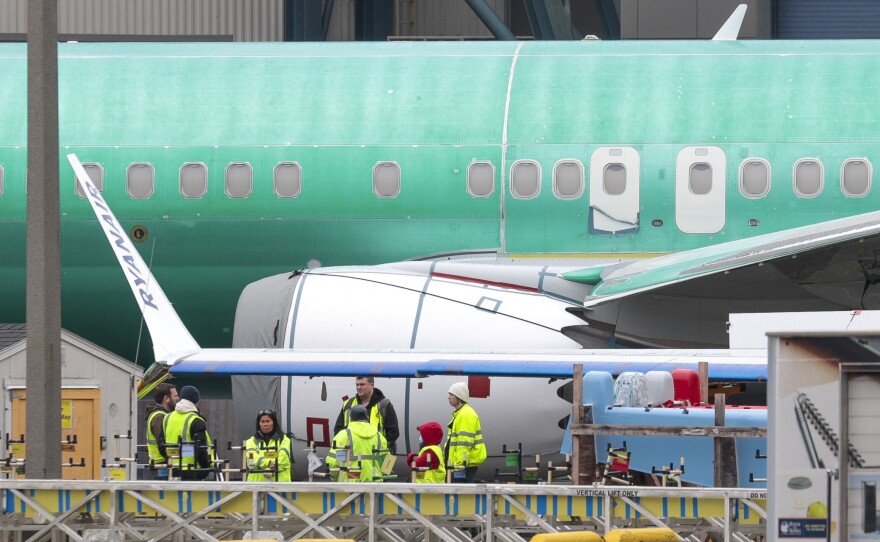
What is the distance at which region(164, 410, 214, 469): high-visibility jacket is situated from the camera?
15.0 meters

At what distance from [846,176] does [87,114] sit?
9.18 m

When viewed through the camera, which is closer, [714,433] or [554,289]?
[714,433]

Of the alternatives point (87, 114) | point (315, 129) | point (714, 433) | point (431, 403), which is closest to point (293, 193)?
point (315, 129)

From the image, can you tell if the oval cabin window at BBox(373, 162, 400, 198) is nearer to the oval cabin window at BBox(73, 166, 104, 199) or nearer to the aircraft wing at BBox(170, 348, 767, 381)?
the oval cabin window at BBox(73, 166, 104, 199)

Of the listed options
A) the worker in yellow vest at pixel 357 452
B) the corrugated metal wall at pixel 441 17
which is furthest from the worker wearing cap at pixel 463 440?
the corrugated metal wall at pixel 441 17

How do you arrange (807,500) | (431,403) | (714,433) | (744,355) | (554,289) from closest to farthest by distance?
(807,500)
(714,433)
(744,355)
(431,403)
(554,289)

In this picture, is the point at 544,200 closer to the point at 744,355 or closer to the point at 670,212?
the point at 670,212

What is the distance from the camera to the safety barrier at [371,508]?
407 inches

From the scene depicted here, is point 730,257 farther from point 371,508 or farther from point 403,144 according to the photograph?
point 371,508

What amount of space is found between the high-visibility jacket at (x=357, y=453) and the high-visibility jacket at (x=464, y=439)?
0.72 meters

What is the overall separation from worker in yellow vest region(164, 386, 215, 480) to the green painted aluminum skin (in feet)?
10.4

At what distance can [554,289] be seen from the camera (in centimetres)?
1691

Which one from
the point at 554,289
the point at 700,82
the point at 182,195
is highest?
the point at 700,82

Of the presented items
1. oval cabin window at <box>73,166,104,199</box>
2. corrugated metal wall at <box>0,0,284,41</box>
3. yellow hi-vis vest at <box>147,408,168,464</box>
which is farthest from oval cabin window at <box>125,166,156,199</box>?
corrugated metal wall at <box>0,0,284,41</box>
